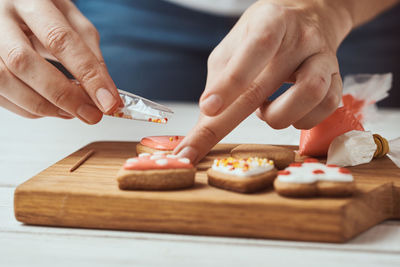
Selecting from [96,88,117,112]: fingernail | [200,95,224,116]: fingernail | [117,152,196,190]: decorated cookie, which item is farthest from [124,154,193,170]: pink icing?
[96,88,117,112]: fingernail

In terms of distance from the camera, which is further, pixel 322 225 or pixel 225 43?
pixel 225 43

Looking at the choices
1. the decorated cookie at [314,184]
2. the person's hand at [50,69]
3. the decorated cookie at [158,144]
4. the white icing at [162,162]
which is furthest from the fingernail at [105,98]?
the decorated cookie at [314,184]

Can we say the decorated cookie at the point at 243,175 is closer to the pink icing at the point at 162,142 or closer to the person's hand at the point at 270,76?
the person's hand at the point at 270,76

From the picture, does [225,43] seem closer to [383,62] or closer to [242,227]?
[242,227]

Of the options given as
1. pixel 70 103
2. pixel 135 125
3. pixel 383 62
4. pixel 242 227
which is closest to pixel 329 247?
pixel 242 227

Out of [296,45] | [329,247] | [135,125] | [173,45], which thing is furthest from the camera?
[173,45]

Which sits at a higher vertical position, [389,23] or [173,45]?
[389,23]

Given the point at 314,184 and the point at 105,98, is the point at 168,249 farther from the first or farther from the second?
the point at 105,98

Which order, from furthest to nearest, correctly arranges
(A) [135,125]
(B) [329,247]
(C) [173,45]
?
(C) [173,45], (A) [135,125], (B) [329,247]
